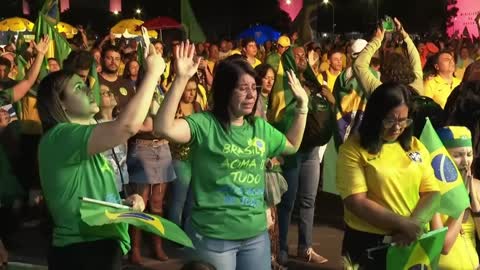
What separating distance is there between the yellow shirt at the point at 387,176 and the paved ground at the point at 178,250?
302cm

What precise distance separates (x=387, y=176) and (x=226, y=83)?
913mm

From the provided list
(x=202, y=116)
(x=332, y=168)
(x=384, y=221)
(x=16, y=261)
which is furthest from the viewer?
(x=332, y=168)

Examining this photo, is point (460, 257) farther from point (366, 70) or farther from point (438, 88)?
point (438, 88)

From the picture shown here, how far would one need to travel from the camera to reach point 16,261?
23.5 feet

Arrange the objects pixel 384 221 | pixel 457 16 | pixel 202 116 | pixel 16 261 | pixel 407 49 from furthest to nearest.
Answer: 1. pixel 457 16
2. pixel 16 261
3. pixel 407 49
4. pixel 202 116
5. pixel 384 221

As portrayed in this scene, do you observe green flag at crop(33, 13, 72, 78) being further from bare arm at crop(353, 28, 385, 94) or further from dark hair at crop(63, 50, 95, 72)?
bare arm at crop(353, 28, 385, 94)

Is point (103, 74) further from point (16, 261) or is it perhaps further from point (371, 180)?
point (371, 180)

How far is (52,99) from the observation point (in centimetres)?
369

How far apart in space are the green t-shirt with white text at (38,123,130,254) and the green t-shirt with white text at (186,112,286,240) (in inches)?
20.4

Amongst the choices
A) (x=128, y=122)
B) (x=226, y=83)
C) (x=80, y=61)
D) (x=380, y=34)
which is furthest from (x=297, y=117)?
(x=80, y=61)

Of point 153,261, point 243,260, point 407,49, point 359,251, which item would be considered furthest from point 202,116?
point 153,261

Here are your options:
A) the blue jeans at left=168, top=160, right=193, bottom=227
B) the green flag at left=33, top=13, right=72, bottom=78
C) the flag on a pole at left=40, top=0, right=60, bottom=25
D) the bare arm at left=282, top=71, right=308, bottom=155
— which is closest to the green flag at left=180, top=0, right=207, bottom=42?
the flag on a pole at left=40, top=0, right=60, bottom=25

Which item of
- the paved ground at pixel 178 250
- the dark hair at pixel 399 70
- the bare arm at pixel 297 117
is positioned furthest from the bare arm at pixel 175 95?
the paved ground at pixel 178 250

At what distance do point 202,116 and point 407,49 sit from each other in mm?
2832
